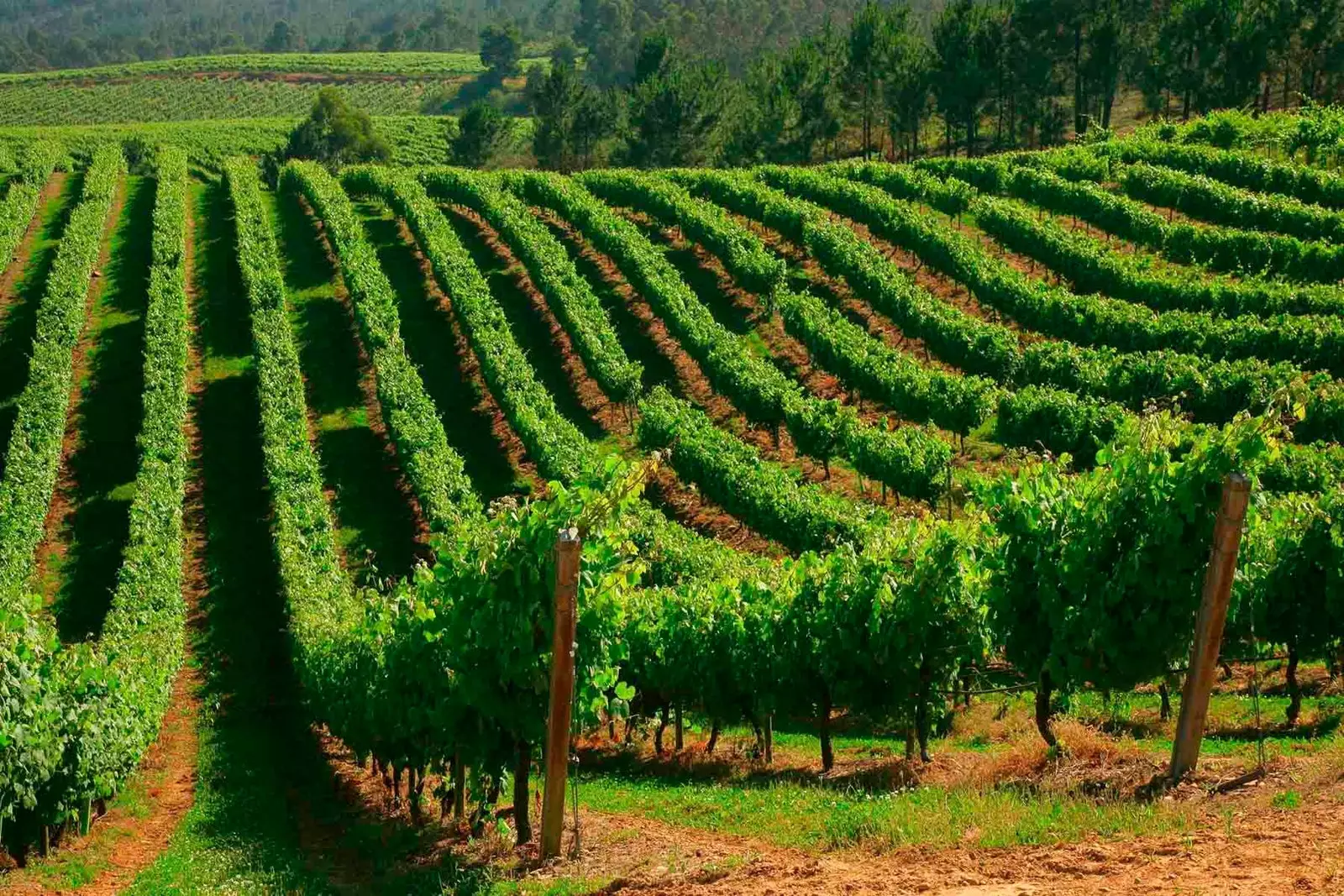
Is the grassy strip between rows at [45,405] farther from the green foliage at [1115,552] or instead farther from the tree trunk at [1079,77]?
the tree trunk at [1079,77]

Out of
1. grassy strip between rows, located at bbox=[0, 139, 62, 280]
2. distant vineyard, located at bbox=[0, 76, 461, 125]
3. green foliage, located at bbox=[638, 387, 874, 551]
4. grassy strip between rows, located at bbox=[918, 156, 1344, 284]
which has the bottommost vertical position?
green foliage, located at bbox=[638, 387, 874, 551]

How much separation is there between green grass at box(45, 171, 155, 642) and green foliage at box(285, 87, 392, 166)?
141 ft

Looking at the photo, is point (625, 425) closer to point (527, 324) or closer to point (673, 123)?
point (527, 324)

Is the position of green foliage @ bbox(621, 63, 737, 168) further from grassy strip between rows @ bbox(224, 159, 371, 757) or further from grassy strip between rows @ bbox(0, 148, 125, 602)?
grassy strip between rows @ bbox(0, 148, 125, 602)

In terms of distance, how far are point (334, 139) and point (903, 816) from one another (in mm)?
110878

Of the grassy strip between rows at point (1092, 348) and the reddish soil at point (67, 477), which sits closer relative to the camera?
the grassy strip between rows at point (1092, 348)

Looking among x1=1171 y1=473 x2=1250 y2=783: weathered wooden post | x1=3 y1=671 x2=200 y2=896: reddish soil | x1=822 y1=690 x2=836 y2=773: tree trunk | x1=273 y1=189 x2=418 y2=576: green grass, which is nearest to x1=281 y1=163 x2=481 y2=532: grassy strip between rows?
x1=273 y1=189 x2=418 y2=576: green grass

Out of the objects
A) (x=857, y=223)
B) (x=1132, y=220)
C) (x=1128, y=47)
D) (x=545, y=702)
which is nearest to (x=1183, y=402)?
(x=1132, y=220)

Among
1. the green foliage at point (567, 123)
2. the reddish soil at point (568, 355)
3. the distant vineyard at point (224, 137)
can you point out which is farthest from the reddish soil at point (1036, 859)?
the distant vineyard at point (224, 137)

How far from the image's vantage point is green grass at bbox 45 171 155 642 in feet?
135

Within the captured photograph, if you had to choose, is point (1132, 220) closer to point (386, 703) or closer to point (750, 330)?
point (750, 330)

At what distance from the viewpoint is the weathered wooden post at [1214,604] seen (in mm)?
13695

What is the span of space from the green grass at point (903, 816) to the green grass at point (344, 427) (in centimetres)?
1674

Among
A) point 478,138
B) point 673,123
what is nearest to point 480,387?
point 673,123
